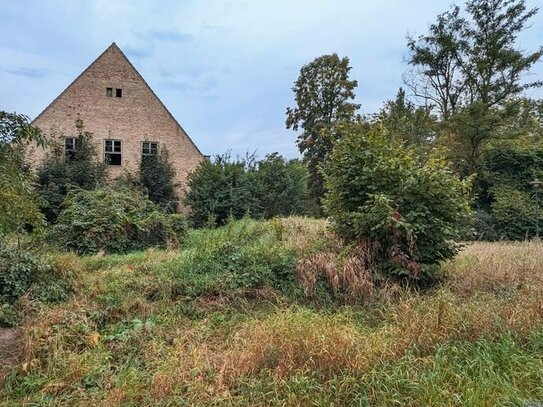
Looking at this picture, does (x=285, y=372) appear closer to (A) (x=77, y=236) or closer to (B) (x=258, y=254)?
(B) (x=258, y=254)

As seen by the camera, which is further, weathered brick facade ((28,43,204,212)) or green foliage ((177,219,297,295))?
weathered brick facade ((28,43,204,212))

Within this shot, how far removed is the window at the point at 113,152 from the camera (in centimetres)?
1959

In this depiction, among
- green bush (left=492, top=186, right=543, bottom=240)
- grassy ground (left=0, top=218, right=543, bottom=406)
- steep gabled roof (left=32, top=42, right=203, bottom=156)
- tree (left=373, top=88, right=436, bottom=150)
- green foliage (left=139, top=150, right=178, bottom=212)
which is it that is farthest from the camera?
tree (left=373, top=88, right=436, bottom=150)

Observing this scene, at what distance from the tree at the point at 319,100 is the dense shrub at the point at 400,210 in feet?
62.5

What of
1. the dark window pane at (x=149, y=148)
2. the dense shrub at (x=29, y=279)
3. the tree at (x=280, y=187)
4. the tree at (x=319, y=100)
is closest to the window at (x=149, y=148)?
the dark window pane at (x=149, y=148)

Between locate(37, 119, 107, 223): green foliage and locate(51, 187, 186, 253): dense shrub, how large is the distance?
5.27 metres

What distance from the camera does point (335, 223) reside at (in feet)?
23.3

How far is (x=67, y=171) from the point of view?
1714cm

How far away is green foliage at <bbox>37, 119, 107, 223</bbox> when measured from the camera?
54.2ft

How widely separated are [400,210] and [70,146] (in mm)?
17105

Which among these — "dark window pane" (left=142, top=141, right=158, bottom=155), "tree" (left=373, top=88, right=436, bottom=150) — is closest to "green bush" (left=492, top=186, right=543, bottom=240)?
"tree" (left=373, top=88, right=436, bottom=150)

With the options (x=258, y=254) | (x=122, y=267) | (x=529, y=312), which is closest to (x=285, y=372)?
(x=529, y=312)

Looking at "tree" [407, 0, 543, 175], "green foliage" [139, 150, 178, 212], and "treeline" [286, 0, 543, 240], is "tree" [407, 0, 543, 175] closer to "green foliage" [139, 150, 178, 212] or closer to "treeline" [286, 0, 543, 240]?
"treeline" [286, 0, 543, 240]

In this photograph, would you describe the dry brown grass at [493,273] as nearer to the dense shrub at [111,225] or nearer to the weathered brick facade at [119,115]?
the dense shrub at [111,225]
